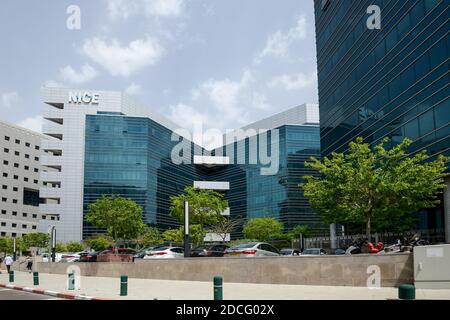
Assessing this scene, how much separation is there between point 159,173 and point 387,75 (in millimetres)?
70872

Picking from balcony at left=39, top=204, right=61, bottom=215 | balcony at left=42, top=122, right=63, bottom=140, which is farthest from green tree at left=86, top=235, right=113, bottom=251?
balcony at left=42, top=122, right=63, bottom=140

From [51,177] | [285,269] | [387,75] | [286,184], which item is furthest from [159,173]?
[285,269]

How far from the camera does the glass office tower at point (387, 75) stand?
104 ft

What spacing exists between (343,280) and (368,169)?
10616 mm

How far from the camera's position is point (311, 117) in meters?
112

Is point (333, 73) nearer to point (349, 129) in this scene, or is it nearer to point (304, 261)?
point (349, 129)

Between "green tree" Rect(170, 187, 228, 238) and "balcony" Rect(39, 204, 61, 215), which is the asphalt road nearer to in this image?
"green tree" Rect(170, 187, 228, 238)

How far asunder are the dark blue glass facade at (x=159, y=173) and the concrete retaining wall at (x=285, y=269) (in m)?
68.8

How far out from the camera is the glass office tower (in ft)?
104

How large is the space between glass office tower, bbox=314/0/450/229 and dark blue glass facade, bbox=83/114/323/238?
44.5m

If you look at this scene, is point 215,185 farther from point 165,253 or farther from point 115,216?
point 165,253

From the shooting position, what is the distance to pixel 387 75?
1538 inches
